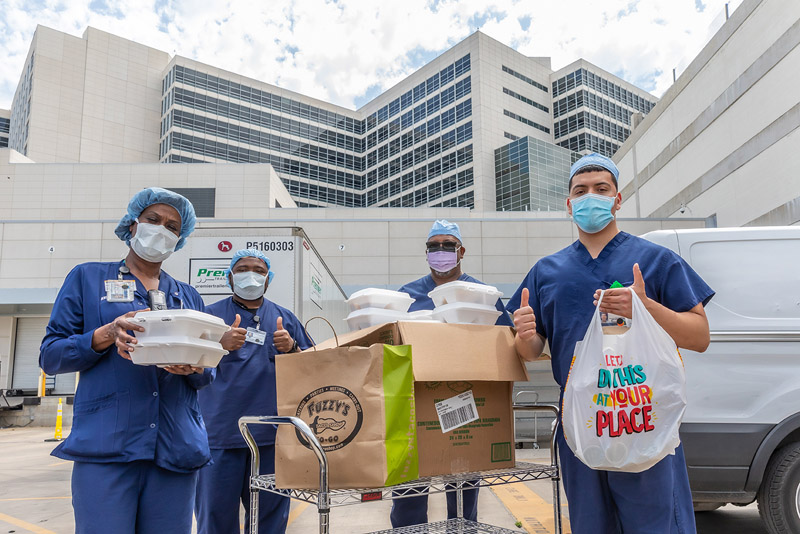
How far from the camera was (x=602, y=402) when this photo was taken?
1873 mm

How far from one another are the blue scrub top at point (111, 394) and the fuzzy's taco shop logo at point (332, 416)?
55 centimetres

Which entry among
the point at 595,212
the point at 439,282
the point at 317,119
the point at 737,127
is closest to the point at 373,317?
the point at 595,212

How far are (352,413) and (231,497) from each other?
5.55 feet

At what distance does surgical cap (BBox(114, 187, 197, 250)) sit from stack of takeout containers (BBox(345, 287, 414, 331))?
0.82 meters

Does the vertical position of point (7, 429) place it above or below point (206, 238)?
below

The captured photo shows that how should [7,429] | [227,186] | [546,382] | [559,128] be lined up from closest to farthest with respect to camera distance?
[546,382], [7,429], [227,186], [559,128]

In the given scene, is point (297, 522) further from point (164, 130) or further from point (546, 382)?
point (164, 130)

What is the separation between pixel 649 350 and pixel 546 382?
13.8 metres

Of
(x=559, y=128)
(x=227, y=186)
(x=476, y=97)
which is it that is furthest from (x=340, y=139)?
(x=227, y=186)

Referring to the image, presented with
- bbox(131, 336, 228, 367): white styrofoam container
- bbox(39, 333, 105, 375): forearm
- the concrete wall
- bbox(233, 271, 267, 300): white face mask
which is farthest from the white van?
the concrete wall

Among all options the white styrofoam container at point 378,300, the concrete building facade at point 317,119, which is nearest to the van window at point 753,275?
the white styrofoam container at point 378,300

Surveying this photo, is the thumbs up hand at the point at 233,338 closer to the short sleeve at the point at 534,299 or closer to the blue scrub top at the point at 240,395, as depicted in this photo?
the blue scrub top at the point at 240,395

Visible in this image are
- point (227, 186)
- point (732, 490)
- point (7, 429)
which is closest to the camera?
point (732, 490)

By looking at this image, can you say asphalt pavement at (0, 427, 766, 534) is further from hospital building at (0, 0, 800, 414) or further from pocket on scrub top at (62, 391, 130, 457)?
pocket on scrub top at (62, 391, 130, 457)
